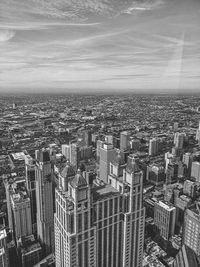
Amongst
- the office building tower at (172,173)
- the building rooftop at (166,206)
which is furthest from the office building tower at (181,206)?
the office building tower at (172,173)

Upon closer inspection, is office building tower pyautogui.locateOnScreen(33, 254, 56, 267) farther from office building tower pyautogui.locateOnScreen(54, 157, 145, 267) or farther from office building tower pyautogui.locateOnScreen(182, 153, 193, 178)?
office building tower pyautogui.locateOnScreen(182, 153, 193, 178)

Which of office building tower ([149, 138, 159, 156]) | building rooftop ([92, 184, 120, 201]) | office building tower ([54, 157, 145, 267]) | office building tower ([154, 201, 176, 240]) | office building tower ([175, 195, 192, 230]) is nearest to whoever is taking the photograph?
office building tower ([54, 157, 145, 267])

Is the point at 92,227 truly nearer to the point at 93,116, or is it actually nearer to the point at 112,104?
the point at 112,104

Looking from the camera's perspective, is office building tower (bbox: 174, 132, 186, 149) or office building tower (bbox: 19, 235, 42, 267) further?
office building tower (bbox: 174, 132, 186, 149)

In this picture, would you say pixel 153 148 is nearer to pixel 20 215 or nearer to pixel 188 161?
pixel 188 161

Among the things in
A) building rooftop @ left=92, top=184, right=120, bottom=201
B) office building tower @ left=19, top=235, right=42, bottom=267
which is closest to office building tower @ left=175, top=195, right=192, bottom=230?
office building tower @ left=19, top=235, right=42, bottom=267

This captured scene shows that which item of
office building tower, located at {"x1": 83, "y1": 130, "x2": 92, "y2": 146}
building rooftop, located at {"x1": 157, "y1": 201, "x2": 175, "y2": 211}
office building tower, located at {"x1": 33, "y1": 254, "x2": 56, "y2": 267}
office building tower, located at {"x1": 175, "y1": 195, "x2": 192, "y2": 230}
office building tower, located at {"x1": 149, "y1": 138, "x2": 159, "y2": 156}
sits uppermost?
office building tower, located at {"x1": 83, "y1": 130, "x2": 92, "y2": 146}

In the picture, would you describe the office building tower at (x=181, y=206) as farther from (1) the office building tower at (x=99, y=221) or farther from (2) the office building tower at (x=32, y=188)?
(2) the office building tower at (x=32, y=188)
